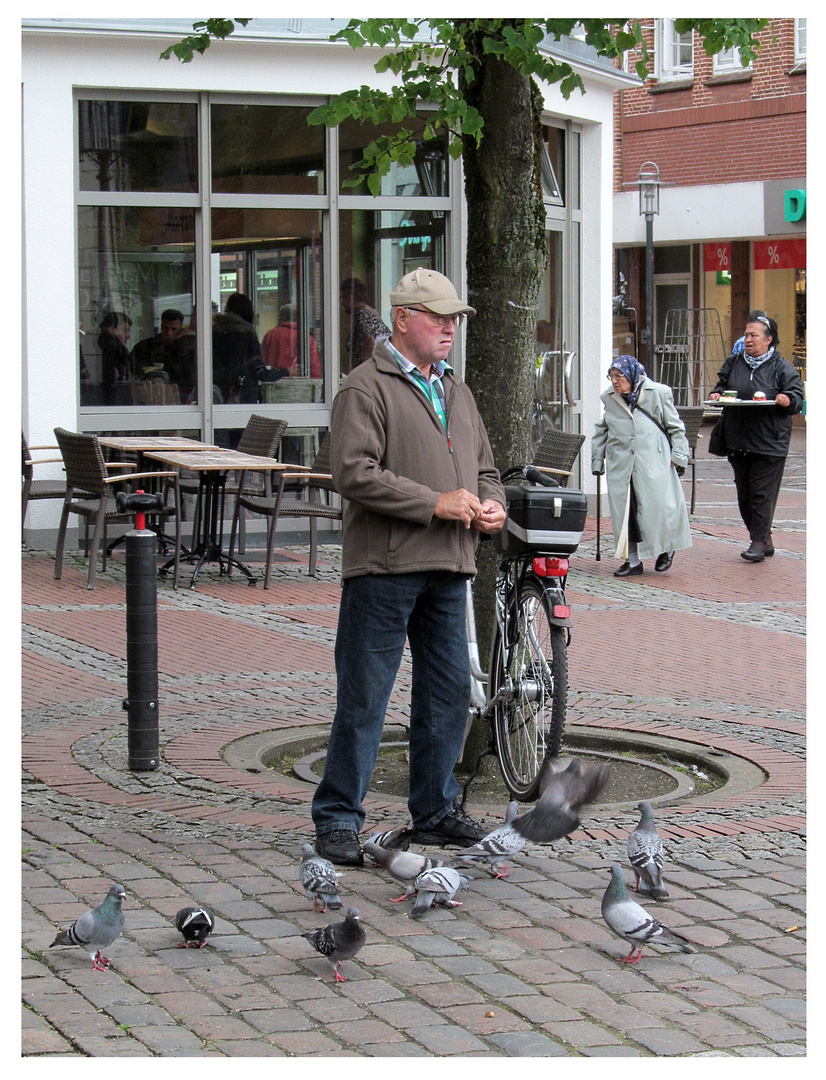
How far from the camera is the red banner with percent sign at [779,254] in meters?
33.0

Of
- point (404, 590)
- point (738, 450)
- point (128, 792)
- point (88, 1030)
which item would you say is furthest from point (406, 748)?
point (738, 450)

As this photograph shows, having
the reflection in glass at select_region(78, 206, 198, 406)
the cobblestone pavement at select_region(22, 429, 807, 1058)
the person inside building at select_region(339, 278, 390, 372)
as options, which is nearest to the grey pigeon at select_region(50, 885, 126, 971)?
the cobblestone pavement at select_region(22, 429, 807, 1058)

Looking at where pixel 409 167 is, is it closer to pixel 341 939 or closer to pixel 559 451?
pixel 559 451

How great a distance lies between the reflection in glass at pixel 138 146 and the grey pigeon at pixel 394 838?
9673 millimetres

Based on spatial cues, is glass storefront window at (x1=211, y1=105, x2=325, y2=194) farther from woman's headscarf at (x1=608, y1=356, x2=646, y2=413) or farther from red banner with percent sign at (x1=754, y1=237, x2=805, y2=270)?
red banner with percent sign at (x1=754, y1=237, x2=805, y2=270)

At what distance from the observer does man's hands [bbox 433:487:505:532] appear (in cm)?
Answer: 495

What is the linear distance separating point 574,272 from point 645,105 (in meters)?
19.6

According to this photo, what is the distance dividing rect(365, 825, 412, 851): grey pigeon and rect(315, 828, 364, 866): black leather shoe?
6 centimetres

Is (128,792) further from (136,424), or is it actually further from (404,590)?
(136,424)

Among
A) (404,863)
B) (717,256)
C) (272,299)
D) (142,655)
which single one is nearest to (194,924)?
(404,863)

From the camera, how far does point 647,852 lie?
4707mm

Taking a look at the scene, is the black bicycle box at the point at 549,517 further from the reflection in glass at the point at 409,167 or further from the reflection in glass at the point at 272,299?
the reflection in glass at the point at 409,167

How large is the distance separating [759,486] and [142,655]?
26.3ft

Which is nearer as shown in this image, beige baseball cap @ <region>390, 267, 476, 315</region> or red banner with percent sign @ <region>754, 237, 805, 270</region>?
beige baseball cap @ <region>390, 267, 476, 315</region>
